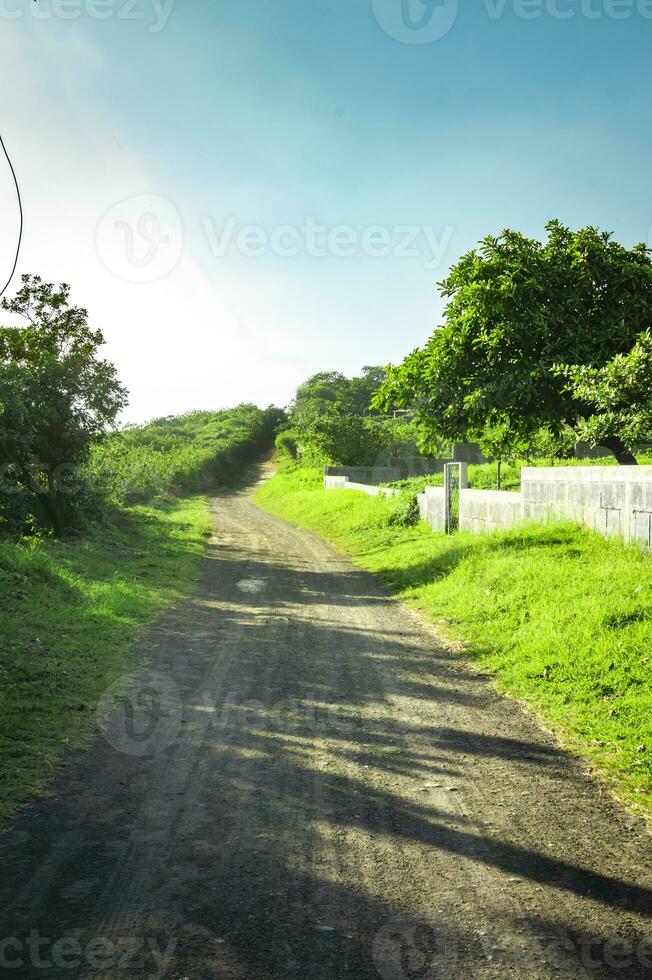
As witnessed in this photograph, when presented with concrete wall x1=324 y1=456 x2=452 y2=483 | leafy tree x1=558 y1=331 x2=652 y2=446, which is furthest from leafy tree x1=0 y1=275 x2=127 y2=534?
concrete wall x1=324 y1=456 x2=452 y2=483

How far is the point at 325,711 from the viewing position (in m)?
6.17

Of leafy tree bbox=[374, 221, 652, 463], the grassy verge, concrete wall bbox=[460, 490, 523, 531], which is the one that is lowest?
the grassy verge

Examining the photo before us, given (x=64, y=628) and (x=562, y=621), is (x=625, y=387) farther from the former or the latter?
(x=64, y=628)

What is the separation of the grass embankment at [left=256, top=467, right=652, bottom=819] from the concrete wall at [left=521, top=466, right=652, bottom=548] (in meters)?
0.28

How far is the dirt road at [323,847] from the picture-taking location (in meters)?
2.97

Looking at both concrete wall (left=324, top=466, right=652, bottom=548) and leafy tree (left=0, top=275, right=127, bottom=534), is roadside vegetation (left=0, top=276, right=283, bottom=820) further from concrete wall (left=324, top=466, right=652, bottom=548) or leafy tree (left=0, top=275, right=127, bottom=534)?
concrete wall (left=324, top=466, right=652, bottom=548)

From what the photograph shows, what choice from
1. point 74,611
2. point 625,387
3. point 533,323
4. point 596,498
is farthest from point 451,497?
point 625,387

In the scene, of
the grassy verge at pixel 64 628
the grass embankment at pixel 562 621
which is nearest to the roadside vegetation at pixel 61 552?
the grassy verge at pixel 64 628

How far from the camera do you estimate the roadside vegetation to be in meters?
5.97

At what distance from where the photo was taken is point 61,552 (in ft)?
44.9

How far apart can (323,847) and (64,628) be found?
19.5ft

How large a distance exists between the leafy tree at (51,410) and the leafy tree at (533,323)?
7729 millimetres

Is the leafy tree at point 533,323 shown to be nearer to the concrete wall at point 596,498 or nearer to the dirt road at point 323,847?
the concrete wall at point 596,498

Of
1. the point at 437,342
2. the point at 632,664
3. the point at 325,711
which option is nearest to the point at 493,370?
the point at 437,342
